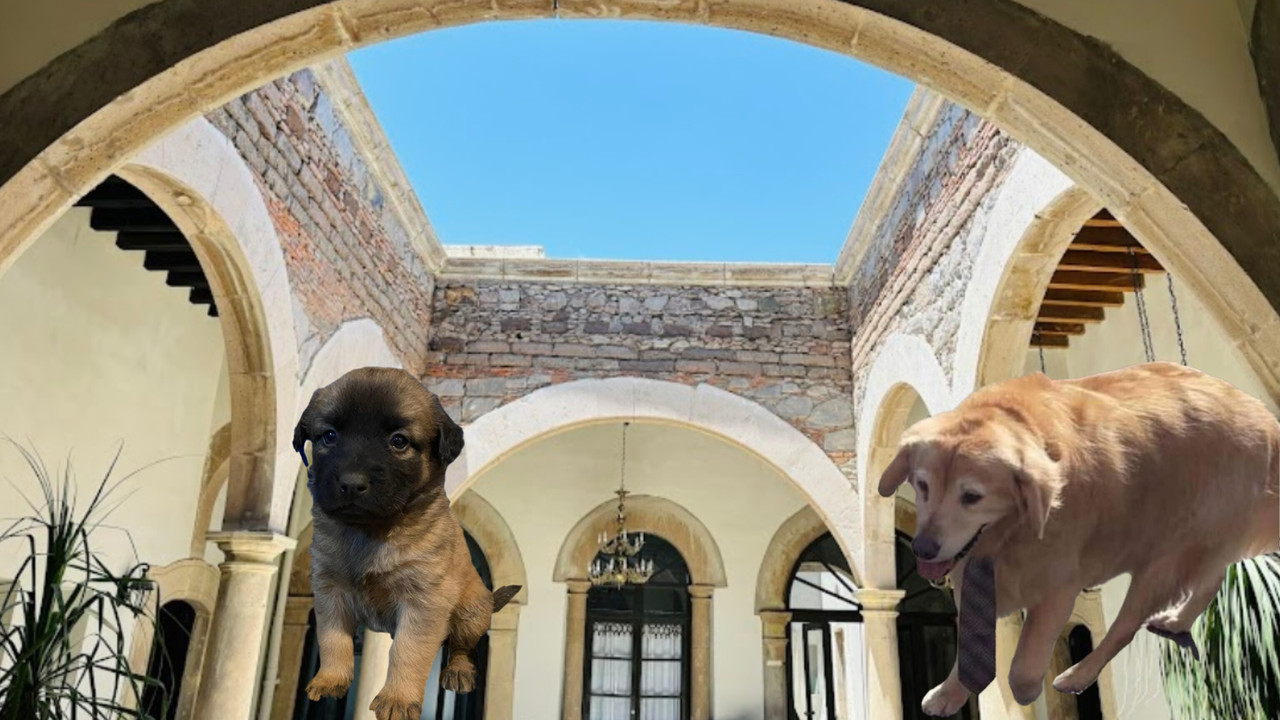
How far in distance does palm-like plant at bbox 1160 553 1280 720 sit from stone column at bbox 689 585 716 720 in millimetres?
6781

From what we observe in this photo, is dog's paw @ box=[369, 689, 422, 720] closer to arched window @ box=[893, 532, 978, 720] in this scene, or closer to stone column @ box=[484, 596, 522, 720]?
stone column @ box=[484, 596, 522, 720]

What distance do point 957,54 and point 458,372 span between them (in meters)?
5.06

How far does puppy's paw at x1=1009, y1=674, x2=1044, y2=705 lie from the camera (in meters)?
1.33

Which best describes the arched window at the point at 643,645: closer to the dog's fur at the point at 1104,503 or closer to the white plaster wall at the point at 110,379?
the white plaster wall at the point at 110,379

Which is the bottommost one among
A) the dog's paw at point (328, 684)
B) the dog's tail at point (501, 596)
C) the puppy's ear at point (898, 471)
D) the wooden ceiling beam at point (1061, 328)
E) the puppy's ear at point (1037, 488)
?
the dog's paw at point (328, 684)

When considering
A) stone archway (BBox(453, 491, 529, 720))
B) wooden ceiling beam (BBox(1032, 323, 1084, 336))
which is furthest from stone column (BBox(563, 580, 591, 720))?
wooden ceiling beam (BBox(1032, 323, 1084, 336))

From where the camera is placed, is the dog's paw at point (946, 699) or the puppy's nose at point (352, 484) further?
the dog's paw at point (946, 699)

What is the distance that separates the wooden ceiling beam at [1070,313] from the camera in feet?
16.2

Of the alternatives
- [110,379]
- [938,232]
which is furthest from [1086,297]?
[110,379]

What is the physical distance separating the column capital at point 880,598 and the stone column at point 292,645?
478cm

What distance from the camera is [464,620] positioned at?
1302mm

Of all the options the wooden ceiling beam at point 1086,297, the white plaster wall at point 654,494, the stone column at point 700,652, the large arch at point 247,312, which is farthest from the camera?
the white plaster wall at point 654,494

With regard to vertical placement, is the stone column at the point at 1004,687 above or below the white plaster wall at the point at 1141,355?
below

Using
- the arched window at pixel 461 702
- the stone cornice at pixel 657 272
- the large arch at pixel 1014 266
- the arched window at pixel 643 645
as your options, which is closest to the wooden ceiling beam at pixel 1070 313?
the large arch at pixel 1014 266
